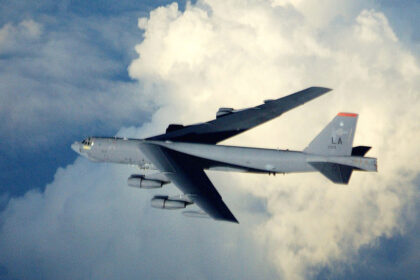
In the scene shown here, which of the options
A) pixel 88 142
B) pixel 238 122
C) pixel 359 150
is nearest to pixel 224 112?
pixel 238 122

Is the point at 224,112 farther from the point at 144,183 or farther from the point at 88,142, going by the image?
the point at 88,142

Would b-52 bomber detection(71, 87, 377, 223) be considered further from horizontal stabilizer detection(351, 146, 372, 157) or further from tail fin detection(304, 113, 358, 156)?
horizontal stabilizer detection(351, 146, 372, 157)

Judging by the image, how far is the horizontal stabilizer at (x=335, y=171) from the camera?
39.8 meters

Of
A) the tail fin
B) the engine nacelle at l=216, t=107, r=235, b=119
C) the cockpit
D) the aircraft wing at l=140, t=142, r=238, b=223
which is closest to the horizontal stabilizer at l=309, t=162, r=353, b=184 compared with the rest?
the tail fin

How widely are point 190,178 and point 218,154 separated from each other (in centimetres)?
587

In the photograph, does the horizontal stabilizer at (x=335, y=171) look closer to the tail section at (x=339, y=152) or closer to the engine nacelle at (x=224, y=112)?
the tail section at (x=339, y=152)

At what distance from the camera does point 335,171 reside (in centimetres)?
4103

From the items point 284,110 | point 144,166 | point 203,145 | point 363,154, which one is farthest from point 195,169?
point 363,154

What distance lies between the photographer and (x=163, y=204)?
1638 inches

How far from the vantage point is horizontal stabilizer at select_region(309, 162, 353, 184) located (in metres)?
39.8

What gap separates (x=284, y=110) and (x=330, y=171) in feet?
32.0

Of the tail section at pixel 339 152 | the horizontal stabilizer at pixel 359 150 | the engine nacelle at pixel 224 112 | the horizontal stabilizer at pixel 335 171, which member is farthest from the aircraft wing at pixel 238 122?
the horizontal stabilizer at pixel 335 171

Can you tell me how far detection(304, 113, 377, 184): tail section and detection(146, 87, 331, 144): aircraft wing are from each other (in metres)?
6.04

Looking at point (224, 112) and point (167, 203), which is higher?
point (224, 112)
